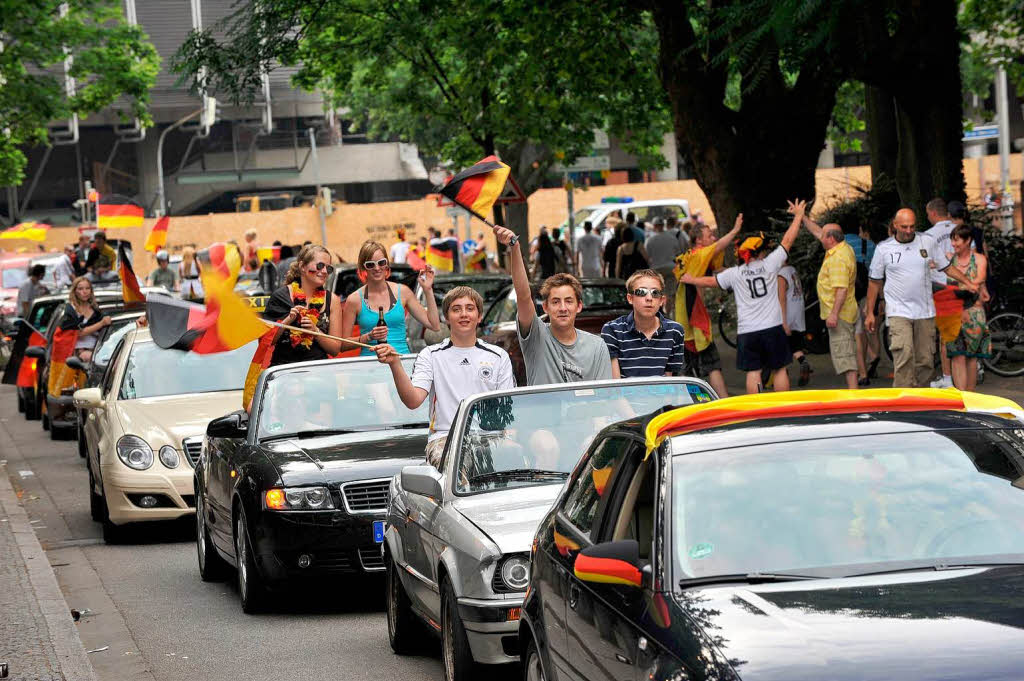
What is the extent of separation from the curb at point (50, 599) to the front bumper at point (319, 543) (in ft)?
3.78

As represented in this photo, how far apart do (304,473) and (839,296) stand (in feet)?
28.7

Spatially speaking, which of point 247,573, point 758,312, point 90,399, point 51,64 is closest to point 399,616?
point 247,573

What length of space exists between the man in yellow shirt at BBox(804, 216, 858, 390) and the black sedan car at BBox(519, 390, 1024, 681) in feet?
37.4

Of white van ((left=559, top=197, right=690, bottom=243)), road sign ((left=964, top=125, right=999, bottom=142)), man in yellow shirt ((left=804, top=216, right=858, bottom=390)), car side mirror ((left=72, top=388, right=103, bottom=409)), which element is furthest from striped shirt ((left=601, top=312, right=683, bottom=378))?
road sign ((left=964, top=125, right=999, bottom=142))

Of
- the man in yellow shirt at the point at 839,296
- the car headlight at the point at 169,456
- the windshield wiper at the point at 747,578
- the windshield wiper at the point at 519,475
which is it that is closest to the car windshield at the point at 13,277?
the man in yellow shirt at the point at 839,296

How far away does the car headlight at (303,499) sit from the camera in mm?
9055

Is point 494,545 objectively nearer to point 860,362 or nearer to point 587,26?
point 860,362

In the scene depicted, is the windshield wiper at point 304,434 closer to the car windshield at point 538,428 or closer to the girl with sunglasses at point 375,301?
the girl with sunglasses at point 375,301

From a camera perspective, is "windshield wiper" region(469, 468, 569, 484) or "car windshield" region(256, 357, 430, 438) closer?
"windshield wiper" region(469, 468, 569, 484)

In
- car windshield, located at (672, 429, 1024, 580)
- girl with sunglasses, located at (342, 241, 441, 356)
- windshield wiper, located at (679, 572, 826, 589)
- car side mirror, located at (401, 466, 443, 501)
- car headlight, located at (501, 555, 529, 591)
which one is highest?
girl with sunglasses, located at (342, 241, 441, 356)

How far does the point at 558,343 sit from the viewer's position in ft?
29.4

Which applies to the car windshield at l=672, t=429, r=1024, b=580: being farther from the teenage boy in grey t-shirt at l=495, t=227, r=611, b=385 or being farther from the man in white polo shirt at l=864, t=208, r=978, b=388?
the man in white polo shirt at l=864, t=208, r=978, b=388

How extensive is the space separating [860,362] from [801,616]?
1416 centimetres

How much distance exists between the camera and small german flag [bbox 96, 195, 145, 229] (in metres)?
26.4
